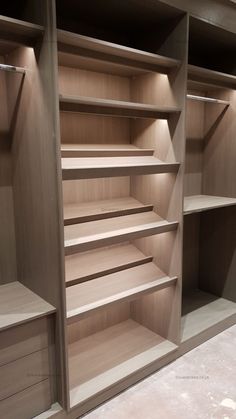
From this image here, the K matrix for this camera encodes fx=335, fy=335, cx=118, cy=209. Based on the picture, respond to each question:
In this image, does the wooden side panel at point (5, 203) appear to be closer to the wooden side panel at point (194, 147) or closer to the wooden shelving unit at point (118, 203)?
the wooden shelving unit at point (118, 203)

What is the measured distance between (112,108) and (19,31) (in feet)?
1.96

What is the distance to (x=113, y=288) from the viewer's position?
2.07m

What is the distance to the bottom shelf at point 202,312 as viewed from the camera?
8.32 feet

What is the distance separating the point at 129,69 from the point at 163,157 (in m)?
0.58

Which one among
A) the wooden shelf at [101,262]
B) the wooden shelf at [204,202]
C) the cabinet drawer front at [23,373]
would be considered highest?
the wooden shelf at [204,202]

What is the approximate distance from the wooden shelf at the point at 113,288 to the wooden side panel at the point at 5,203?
1.26ft

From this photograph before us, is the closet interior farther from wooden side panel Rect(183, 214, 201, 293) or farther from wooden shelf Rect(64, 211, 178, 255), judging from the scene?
wooden shelf Rect(64, 211, 178, 255)

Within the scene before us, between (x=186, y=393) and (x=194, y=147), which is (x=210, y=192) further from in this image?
(x=186, y=393)

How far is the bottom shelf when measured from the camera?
8.32 feet

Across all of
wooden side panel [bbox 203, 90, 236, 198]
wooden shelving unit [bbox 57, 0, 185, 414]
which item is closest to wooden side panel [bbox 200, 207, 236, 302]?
wooden side panel [bbox 203, 90, 236, 198]

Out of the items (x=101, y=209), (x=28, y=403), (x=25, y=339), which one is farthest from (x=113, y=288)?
(x=28, y=403)

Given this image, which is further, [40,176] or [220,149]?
[220,149]

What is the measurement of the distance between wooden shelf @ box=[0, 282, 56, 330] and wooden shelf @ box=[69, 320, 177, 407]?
0.58 metres

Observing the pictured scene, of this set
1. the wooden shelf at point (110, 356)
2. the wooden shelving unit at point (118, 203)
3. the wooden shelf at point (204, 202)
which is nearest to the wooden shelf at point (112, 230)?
the wooden shelving unit at point (118, 203)
